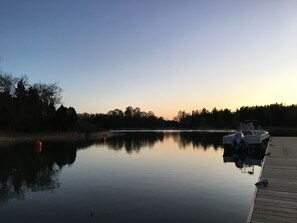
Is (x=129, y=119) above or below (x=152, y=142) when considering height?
above

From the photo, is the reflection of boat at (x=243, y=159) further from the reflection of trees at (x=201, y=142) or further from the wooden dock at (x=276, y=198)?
the reflection of trees at (x=201, y=142)

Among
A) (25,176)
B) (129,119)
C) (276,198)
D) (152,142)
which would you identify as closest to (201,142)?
(152,142)

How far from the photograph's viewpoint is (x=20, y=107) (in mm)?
72875

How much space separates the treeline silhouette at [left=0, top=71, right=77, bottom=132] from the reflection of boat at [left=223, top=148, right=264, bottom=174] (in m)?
48.0

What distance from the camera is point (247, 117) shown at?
14350cm

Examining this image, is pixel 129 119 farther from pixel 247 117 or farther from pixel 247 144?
pixel 247 144

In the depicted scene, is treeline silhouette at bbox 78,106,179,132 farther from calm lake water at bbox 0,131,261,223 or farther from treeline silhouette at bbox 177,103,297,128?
calm lake water at bbox 0,131,261,223

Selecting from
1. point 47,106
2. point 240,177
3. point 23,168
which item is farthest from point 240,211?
point 47,106

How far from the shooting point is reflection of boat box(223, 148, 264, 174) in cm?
2739

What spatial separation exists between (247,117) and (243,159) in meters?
115

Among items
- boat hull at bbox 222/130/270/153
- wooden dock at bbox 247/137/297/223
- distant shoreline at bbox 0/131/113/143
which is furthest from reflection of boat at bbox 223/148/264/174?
distant shoreline at bbox 0/131/113/143

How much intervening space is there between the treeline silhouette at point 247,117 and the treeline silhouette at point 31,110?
74030mm

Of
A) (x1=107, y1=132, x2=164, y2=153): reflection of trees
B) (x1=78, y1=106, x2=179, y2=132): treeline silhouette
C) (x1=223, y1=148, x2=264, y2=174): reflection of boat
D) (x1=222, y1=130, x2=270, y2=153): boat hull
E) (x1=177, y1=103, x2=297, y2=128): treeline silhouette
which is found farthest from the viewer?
(x1=78, y1=106, x2=179, y2=132): treeline silhouette

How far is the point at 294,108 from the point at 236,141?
4366 inches
